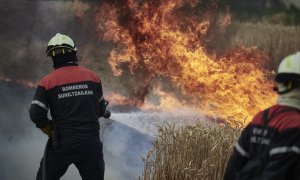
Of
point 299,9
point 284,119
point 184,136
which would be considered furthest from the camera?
point 299,9

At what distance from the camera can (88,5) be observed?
333 inches

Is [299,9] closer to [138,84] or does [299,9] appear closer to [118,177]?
[138,84]

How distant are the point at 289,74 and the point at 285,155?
1.64 feet

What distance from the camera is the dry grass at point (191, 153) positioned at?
16.8ft

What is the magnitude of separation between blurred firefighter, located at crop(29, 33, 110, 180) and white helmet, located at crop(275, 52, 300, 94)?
2470mm

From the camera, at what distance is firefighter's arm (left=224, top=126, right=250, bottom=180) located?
3.31 m

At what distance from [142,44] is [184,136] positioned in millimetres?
3575

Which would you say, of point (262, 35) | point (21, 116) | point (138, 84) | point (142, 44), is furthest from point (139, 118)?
point (262, 35)

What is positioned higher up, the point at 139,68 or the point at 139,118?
the point at 139,68

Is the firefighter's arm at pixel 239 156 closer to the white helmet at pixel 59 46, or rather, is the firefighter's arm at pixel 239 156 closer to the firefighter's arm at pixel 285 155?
the firefighter's arm at pixel 285 155

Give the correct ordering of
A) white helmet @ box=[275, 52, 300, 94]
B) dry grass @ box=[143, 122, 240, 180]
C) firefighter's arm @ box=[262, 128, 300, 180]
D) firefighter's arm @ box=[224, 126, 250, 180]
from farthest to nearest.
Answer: dry grass @ box=[143, 122, 240, 180] → firefighter's arm @ box=[224, 126, 250, 180] → white helmet @ box=[275, 52, 300, 94] → firefighter's arm @ box=[262, 128, 300, 180]

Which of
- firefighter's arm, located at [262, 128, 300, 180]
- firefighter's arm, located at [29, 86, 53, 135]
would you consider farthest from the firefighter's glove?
firefighter's arm, located at [262, 128, 300, 180]

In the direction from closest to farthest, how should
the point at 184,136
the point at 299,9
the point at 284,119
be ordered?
the point at 284,119 < the point at 184,136 < the point at 299,9

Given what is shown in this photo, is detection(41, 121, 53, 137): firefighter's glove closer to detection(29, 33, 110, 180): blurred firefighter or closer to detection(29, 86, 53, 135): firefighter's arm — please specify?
detection(29, 33, 110, 180): blurred firefighter
